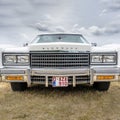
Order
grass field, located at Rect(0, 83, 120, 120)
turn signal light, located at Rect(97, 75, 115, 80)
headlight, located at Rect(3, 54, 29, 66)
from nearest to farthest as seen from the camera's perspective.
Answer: grass field, located at Rect(0, 83, 120, 120) < turn signal light, located at Rect(97, 75, 115, 80) < headlight, located at Rect(3, 54, 29, 66)

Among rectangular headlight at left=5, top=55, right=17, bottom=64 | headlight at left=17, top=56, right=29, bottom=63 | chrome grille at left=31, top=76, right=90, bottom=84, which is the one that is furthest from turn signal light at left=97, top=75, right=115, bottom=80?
rectangular headlight at left=5, top=55, right=17, bottom=64

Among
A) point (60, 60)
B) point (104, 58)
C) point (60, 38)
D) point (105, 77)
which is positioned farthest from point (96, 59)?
point (60, 38)

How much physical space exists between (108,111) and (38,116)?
1338 mm

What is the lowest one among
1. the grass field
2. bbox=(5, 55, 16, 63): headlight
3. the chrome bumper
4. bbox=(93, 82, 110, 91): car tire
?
the grass field

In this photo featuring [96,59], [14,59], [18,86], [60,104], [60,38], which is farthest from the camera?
[60,38]

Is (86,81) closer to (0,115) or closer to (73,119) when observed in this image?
(73,119)

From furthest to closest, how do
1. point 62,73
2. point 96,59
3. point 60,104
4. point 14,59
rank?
1. point 14,59
2. point 96,59
3. point 62,73
4. point 60,104

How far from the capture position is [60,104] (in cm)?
589

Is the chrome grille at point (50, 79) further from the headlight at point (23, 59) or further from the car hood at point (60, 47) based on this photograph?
the car hood at point (60, 47)

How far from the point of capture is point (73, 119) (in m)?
4.84

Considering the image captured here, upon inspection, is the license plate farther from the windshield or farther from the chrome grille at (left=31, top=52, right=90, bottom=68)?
the windshield

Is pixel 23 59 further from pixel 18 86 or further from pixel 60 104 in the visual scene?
pixel 60 104

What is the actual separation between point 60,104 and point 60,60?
104cm

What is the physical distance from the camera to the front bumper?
20.9 feet
